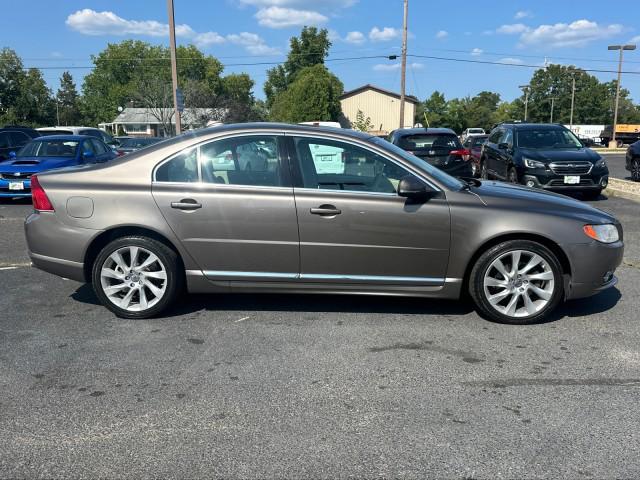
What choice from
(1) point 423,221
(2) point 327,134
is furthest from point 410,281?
(2) point 327,134

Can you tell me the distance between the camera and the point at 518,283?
459 centimetres

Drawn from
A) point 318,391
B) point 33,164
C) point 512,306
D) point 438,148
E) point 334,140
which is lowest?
point 318,391

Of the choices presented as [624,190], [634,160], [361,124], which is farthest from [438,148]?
[361,124]

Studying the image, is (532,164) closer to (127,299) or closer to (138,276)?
(138,276)

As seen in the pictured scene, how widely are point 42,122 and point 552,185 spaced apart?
74.7 meters

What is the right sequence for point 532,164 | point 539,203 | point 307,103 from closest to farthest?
1. point 539,203
2. point 532,164
3. point 307,103

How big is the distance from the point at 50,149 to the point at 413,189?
35.6 ft

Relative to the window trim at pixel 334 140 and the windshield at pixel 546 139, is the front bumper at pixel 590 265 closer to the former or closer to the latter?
the window trim at pixel 334 140

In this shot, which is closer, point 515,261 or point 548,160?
point 515,261

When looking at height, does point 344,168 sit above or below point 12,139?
below

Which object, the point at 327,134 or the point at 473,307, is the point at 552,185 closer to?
the point at 473,307

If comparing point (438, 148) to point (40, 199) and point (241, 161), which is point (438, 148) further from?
point (40, 199)

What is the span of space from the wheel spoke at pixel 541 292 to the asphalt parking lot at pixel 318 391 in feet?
0.83

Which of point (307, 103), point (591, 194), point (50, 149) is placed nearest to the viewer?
point (591, 194)
